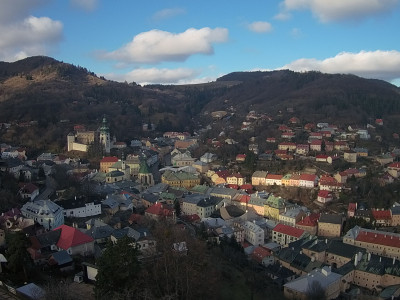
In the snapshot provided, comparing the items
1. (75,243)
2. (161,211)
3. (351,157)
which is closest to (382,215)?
(351,157)

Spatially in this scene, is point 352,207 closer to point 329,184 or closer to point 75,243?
point 329,184

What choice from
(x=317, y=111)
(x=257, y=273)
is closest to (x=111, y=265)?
(x=257, y=273)

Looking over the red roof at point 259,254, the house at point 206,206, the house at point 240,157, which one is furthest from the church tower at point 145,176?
the red roof at point 259,254

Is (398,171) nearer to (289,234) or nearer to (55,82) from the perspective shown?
(289,234)

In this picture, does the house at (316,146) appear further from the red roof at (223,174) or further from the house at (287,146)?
the red roof at (223,174)

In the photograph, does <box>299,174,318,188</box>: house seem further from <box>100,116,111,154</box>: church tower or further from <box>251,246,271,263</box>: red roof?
<box>100,116,111,154</box>: church tower

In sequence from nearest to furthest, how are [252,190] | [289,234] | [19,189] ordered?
[289,234] < [19,189] < [252,190]
